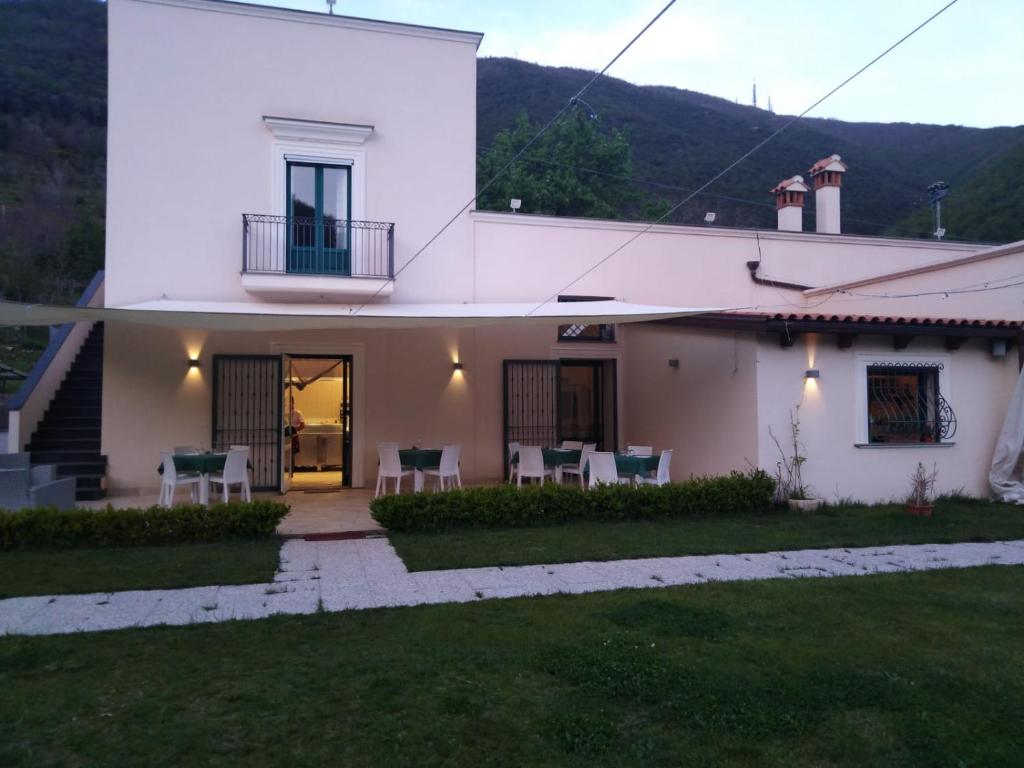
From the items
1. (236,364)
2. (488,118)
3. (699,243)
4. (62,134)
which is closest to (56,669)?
(236,364)

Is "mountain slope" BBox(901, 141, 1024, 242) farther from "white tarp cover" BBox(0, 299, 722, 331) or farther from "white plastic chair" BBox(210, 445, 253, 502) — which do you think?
"white plastic chair" BBox(210, 445, 253, 502)

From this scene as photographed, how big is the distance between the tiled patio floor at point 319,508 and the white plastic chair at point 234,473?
68cm

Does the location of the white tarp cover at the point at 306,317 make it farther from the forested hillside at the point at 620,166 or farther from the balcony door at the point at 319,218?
the forested hillside at the point at 620,166

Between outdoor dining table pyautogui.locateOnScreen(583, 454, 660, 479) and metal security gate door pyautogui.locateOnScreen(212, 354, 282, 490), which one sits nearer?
outdoor dining table pyautogui.locateOnScreen(583, 454, 660, 479)

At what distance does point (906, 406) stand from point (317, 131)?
29.6 ft

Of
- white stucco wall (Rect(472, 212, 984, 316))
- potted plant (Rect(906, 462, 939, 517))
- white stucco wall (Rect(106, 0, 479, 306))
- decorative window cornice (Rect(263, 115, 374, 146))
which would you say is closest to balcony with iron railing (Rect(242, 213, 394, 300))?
white stucco wall (Rect(106, 0, 479, 306))

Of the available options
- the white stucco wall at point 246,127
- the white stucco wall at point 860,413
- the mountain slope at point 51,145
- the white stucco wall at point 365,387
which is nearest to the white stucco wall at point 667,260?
the white stucco wall at point 246,127

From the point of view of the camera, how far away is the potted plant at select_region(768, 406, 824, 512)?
9.32 m

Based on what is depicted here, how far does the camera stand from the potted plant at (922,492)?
8.80 metres

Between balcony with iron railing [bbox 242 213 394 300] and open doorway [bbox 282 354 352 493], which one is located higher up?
balcony with iron railing [bbox 242 213 394 300]

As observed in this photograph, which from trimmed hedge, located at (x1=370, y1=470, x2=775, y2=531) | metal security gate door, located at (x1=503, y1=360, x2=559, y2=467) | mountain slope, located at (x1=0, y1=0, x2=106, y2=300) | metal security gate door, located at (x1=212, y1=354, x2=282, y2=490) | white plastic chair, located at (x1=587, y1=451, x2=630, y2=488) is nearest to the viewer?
trimmed hedge, located at (x1=370, y1=470, x2=775, y2=531)

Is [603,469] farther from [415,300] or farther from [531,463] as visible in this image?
[415,300]

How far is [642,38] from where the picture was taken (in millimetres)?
4887

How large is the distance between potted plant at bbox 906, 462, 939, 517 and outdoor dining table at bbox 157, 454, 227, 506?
26.6 ft
